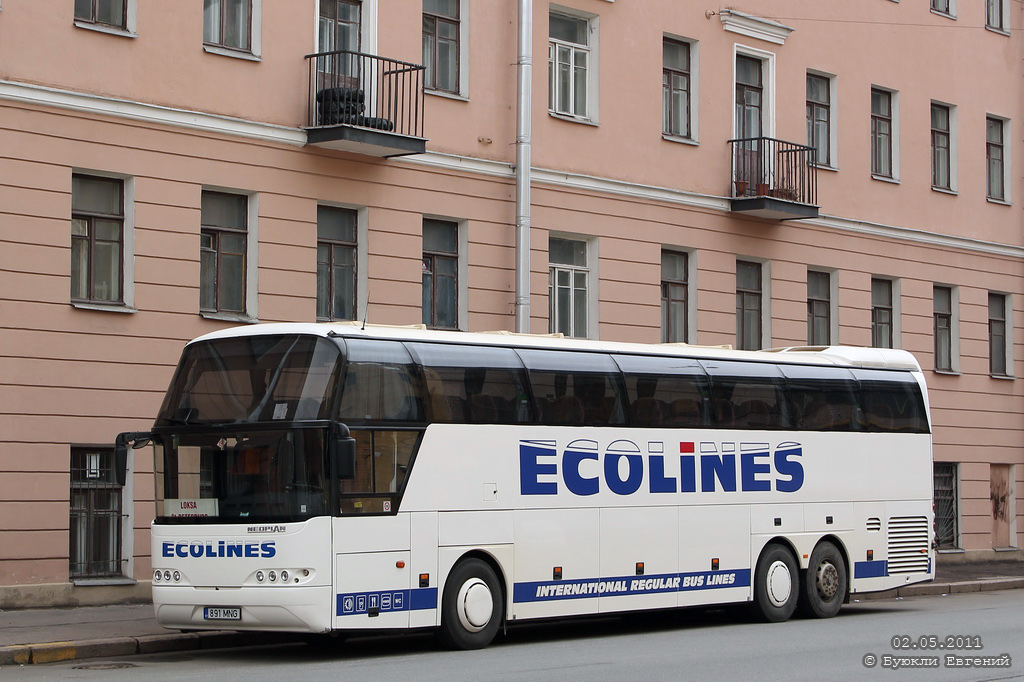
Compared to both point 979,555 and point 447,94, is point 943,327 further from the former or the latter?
point 447,94

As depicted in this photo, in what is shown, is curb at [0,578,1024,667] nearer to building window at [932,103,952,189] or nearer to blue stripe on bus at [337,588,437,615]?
blue stripe on bus at [337,588,437,615]

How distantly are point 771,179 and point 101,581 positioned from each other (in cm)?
1497

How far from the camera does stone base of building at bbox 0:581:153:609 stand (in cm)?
1877

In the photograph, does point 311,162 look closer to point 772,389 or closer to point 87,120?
point 87,120

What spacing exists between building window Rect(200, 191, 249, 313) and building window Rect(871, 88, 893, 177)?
49.9 feet

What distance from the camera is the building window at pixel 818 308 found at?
101 ft

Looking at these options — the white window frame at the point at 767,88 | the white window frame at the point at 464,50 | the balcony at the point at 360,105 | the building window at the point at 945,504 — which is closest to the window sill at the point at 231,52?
the balcony at the point at 360,105

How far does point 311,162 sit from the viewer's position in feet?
73.3

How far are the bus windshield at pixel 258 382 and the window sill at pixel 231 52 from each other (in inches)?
261

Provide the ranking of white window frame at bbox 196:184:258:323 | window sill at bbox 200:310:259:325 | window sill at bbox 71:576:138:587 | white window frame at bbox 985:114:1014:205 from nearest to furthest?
1. window sill at bbox 71:576:138:587
2. window sill at bbox 200:310:259:325
3. white window frame at bbox 196:184:258:323
4. white window frame at bbox 985:114:1014:205

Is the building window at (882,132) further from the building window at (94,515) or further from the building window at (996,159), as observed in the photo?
the building window at (94,515)

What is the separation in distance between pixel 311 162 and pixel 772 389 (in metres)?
7.23

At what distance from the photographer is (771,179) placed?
29250mm

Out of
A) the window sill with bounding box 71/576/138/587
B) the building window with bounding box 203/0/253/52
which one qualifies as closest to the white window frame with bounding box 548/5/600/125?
the building window with bounding box 203/0/253/52
